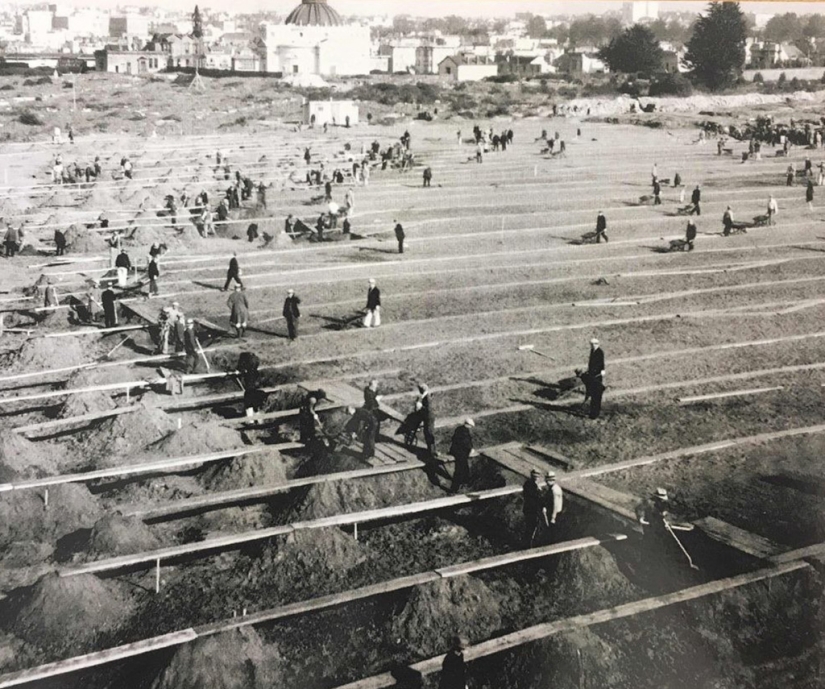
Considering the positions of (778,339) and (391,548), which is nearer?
(391,548)

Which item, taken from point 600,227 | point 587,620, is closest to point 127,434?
point 587,620

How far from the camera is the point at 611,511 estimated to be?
40.3 feet

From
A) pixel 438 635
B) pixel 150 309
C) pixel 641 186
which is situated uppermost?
pixel 641 186

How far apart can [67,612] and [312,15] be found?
336ft

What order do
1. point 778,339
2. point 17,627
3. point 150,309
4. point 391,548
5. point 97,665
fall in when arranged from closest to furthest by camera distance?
point 97,665
point 17,627
point 391,548
point 778,339
point 150,309

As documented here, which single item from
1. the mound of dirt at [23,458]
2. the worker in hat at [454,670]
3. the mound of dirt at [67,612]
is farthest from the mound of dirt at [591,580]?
the mound of dirt at [23,458]

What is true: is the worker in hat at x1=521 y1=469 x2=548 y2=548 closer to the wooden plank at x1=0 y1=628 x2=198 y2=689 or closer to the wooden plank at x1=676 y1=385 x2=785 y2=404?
the wooden plank at x1=0 y1=628 x2=198 y2=689

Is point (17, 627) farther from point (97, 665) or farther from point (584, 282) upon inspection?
point (584, 282)

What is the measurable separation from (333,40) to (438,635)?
318ft

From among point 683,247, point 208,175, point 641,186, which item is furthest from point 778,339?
point 208,175

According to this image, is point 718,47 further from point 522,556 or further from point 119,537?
point 119,537

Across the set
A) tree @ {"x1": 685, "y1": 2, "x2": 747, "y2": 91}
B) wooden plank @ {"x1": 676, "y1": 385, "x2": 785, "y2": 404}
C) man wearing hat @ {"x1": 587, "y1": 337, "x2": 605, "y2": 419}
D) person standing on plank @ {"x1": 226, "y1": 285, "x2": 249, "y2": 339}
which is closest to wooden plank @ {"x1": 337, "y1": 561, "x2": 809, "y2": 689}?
man wearing hat @ {"x1": 587, "y1": 337, "x2": 605, "y2": 419}

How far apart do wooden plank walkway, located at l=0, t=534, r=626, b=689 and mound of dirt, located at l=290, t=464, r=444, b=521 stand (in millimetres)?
2268

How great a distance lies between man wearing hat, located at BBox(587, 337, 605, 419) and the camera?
1616 centimetres
